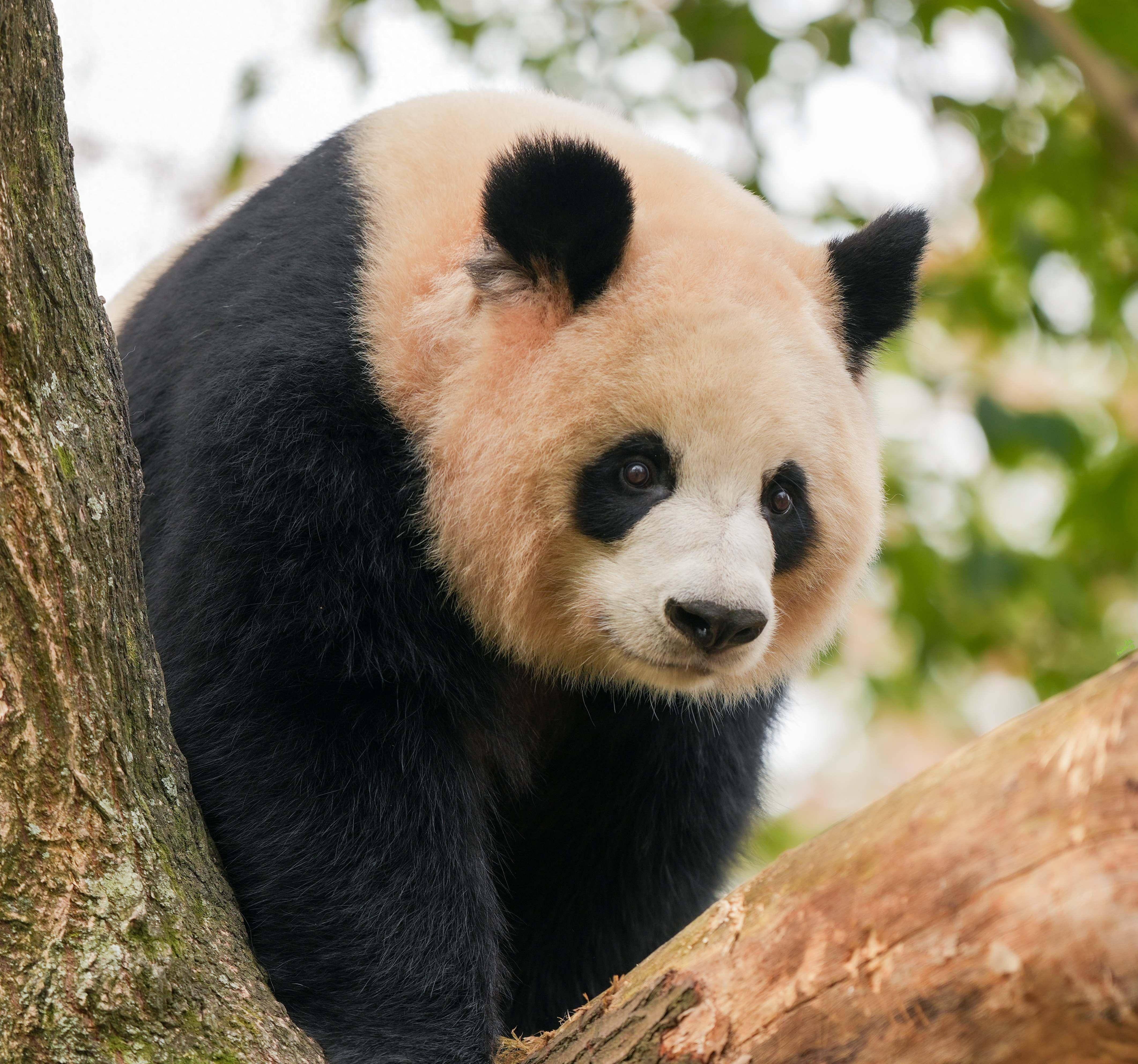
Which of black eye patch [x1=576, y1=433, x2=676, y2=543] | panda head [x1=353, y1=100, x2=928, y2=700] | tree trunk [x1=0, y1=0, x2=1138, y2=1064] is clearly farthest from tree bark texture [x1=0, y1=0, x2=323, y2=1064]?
black eye patch [x1=576, y1=433, x2=676, y2=543]

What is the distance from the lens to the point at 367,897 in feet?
10.5

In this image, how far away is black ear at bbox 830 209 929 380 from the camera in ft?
13.1

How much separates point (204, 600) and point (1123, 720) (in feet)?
7.49

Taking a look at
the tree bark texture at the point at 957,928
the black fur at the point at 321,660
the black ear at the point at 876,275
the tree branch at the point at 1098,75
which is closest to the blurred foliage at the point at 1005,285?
the tree branch at the point at 1098,75

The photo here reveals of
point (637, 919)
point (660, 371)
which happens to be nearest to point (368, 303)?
point (660, 371)

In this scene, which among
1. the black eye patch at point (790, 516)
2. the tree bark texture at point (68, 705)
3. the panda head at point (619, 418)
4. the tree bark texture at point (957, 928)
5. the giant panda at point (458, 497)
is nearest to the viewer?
the tree bark texture at point (957, 928)

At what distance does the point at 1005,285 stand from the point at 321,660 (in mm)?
6261

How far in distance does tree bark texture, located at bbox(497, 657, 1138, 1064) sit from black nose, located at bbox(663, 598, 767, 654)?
882mm

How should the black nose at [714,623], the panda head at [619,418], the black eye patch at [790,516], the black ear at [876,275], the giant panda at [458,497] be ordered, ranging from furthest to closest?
1. the black ear at [876,275]
2. the black eye patch at [790,516]
3. the panda head at [619,418]
4. the giant panda at [458,497]
5. the black nose at [714,623]

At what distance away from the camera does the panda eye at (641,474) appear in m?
3.40

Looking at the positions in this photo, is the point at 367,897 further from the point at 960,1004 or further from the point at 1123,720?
the point at 1123,720

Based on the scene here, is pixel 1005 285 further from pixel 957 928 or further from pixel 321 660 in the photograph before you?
pixel 957 928

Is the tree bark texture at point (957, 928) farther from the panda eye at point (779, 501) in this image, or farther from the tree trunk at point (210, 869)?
the panda eye at point (779, 501)

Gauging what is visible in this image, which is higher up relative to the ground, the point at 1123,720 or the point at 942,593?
the point at 1123,720
